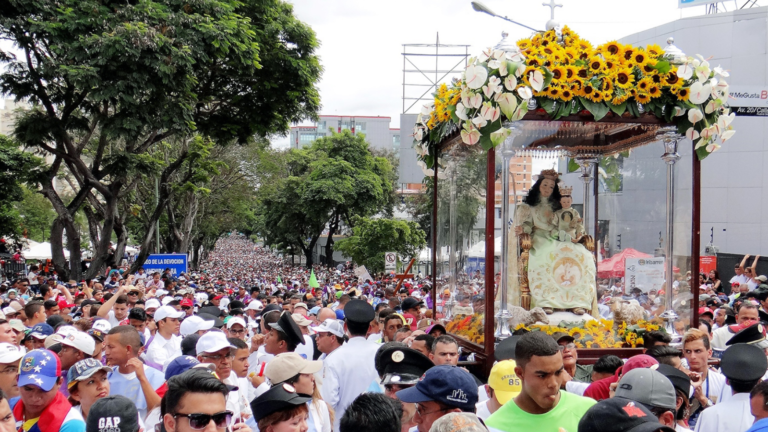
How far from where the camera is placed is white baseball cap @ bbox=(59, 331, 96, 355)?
18.5ft

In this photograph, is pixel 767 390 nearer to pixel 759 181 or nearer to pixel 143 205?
pixel 759 181

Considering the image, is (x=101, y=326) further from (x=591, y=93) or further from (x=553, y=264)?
(x=591, y=93)

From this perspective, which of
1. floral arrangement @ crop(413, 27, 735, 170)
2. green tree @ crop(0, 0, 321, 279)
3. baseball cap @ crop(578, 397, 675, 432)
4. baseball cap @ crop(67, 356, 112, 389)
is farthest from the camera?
green tree @ crop(0, 0, 321, 279)

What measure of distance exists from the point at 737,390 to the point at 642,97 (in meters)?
3.67

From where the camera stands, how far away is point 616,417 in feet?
9.64

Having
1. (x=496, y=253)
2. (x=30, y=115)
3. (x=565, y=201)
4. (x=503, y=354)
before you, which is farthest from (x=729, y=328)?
(x=30, y=115)

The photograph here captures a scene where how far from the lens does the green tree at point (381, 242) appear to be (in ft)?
124

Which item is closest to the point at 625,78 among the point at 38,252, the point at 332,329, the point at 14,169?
→ the point at 332,329

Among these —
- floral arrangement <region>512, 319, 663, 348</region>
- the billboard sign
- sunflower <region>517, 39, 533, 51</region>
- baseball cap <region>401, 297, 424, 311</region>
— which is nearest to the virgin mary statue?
floral arrangement <region>512, 319, 663, 348</region>

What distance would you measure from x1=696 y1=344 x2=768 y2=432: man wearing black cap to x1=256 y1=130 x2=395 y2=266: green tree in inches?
1563

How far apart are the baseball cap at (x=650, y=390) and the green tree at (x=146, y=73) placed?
1541 centimetres

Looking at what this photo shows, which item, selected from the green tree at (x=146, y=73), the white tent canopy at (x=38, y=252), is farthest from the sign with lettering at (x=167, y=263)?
the white tent canopy at (x=38, y=252)

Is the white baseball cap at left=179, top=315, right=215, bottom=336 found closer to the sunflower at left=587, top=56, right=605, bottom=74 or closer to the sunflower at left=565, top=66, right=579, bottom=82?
the sunflower at left=565, top=66, right=579, bottom=82

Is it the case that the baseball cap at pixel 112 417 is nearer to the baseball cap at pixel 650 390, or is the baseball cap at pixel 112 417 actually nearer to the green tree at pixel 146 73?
the baseball cap at pixel 650 390
